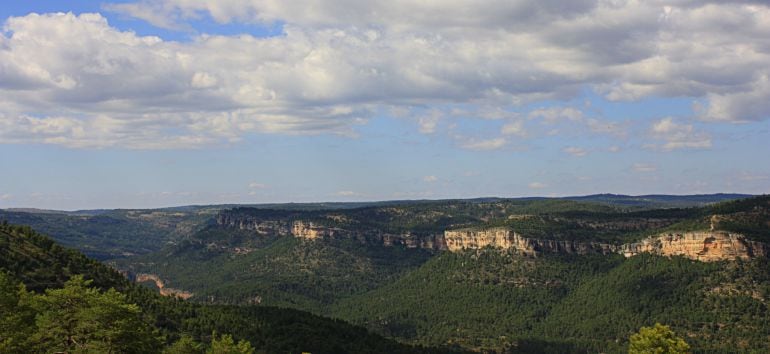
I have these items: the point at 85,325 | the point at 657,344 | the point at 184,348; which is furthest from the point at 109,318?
the point at 657,344

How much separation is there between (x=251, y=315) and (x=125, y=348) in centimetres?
7953

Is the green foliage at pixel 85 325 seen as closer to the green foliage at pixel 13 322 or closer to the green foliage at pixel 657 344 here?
the green foliage at pixel 13 322

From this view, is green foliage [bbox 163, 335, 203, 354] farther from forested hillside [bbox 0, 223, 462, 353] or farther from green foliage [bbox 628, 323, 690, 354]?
green foliage [bbox 628, 323, 690, 354]

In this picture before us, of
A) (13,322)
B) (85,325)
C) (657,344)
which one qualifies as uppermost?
(13,322)

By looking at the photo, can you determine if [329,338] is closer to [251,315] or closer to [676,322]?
[251,315]

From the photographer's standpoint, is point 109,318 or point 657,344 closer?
point 109,318

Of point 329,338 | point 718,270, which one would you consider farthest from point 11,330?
point 718,270

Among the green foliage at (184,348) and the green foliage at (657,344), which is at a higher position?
the green foliage at (184,348)

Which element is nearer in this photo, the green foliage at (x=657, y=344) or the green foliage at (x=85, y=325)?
the green foliage at (x=85, y=325)

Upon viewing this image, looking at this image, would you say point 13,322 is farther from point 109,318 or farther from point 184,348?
point 184,348

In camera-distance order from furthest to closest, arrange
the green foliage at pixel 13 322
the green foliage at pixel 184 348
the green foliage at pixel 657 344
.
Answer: the green foliage at pixel 657 344 < the green foliage at pixel 184 348 < the green foliage at pixel 13 322

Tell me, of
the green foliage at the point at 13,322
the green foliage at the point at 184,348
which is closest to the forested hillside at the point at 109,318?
the green foliage at the point at 13,322

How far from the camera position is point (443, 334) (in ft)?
639

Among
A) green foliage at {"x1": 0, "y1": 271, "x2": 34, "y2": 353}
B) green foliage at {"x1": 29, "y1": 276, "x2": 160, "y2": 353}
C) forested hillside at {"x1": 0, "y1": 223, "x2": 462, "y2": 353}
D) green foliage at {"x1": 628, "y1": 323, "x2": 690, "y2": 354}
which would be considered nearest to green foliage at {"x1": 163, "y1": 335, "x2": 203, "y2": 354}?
forested hillside at {"x1": 0, "y1": 223, "x2": 462, "y2": 353}
